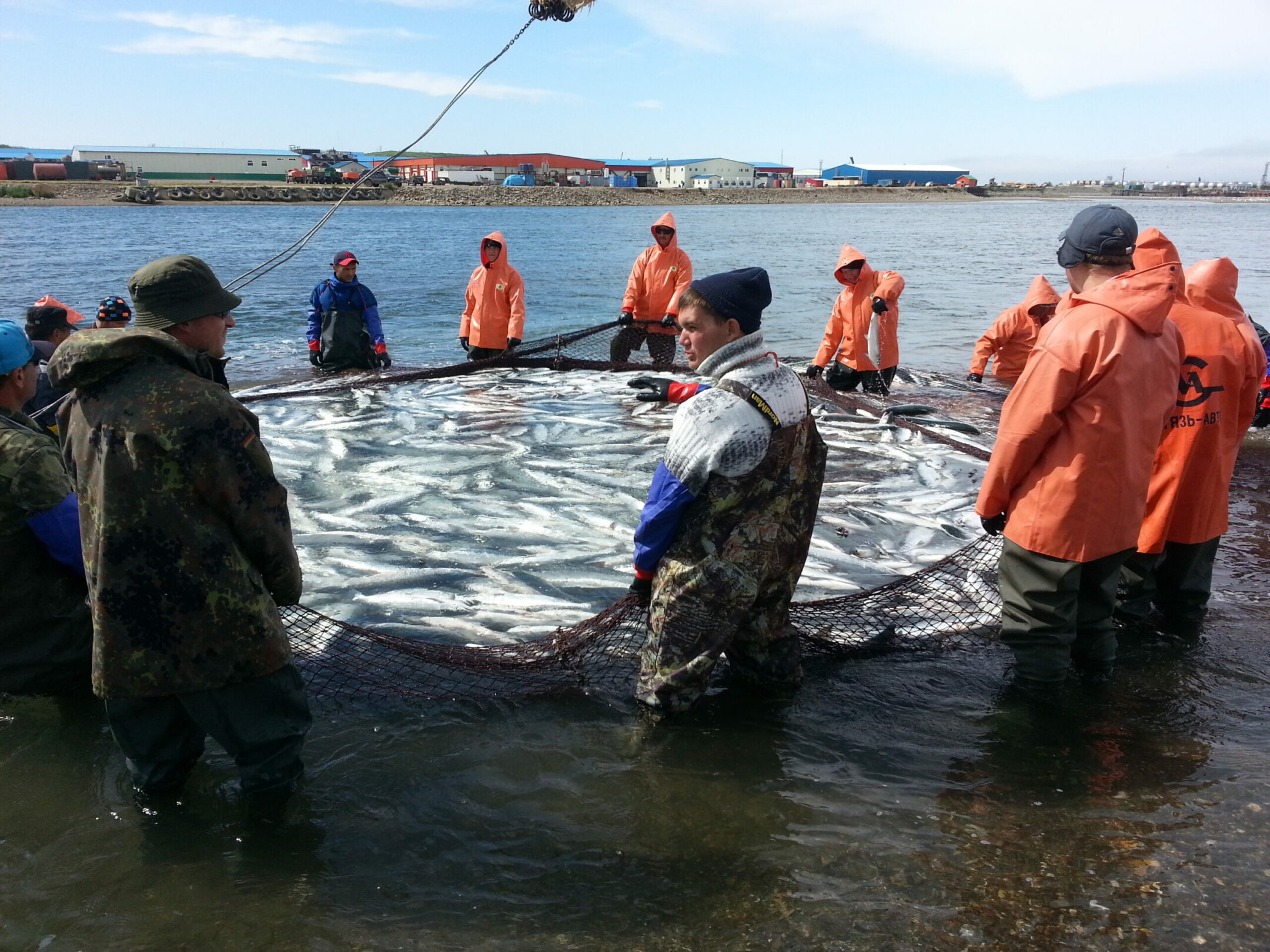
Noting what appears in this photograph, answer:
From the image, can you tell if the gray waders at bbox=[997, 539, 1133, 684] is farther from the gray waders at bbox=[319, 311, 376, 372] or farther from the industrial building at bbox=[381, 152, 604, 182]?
the industrial building at bbox=[381, 152, 604, 182]

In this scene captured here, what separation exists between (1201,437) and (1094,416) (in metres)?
1.27

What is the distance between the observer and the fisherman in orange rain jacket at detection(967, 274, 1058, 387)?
10.5m

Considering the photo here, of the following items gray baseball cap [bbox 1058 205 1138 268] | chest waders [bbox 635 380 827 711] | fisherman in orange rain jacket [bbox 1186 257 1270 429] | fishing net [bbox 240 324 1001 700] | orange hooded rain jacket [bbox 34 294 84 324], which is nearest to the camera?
chest waders [bbox 635 380 827 711]

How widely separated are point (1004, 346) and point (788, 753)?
9.13m

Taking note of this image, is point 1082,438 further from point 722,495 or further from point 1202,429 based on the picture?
point 722,495

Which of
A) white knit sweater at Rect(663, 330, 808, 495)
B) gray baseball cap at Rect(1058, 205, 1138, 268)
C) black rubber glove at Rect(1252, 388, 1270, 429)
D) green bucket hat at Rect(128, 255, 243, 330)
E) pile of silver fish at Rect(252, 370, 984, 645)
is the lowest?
pile of silver fish at Rect(252, 370, 984, 645)

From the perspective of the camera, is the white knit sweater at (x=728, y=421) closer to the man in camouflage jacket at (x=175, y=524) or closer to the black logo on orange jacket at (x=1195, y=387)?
the man in camouflage jacket at (x=175, y=524)

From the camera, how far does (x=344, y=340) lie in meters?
10.8

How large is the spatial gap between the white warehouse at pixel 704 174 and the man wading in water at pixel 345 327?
122 meters

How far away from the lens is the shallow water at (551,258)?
65.6ft

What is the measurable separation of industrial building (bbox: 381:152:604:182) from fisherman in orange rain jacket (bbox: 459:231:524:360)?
10509cm

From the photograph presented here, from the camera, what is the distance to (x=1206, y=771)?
340cm

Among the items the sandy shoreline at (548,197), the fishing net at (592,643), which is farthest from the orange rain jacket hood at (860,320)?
the sandy shoreline at (548,197)

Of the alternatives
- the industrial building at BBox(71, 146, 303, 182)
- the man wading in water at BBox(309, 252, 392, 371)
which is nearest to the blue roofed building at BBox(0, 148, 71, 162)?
the industrial building at BBox(71, 146, 303, 182)
